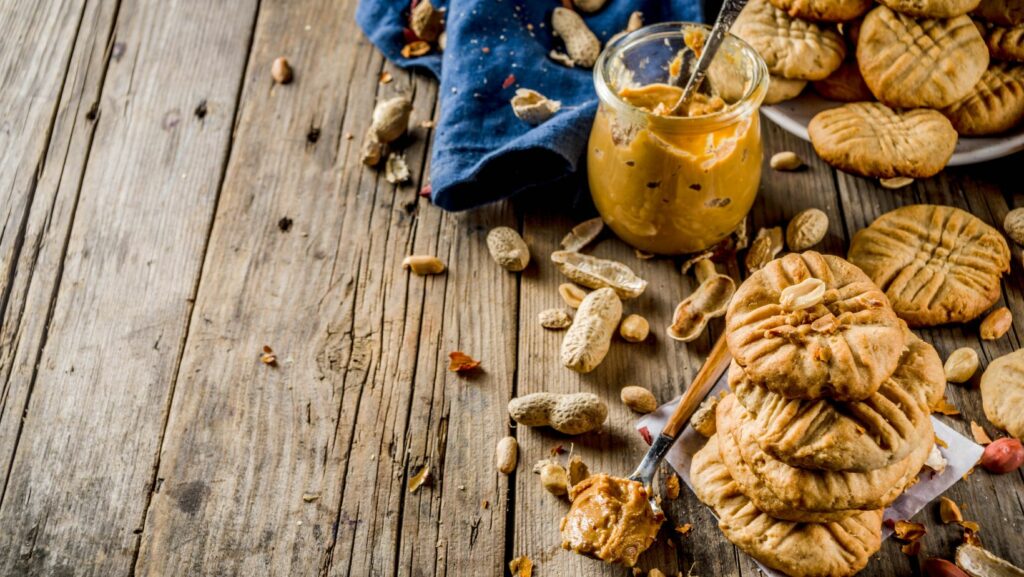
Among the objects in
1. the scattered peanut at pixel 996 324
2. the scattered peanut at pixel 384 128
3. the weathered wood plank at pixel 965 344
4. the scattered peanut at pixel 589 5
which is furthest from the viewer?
the scattered peanut at pixel 589 5

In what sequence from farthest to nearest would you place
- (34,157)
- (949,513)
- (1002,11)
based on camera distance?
(34,157)
(1002,11)
(949,513)

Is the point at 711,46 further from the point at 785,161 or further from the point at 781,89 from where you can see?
the point at 785,161

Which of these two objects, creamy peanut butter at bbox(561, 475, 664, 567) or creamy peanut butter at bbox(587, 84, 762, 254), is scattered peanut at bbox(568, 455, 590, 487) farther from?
creamy peanut butter at bbox(587, 84, 762, 254)

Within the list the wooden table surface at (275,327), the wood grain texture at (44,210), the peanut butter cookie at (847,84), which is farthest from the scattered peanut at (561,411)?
the wood grain texture at (44,210)

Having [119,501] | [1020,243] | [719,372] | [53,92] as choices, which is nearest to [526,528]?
[719,372]

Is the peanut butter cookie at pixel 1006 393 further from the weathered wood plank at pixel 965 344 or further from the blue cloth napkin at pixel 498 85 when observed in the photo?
the blue cloth napkin at pixel 498 85

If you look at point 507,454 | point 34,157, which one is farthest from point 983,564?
point 34,157
